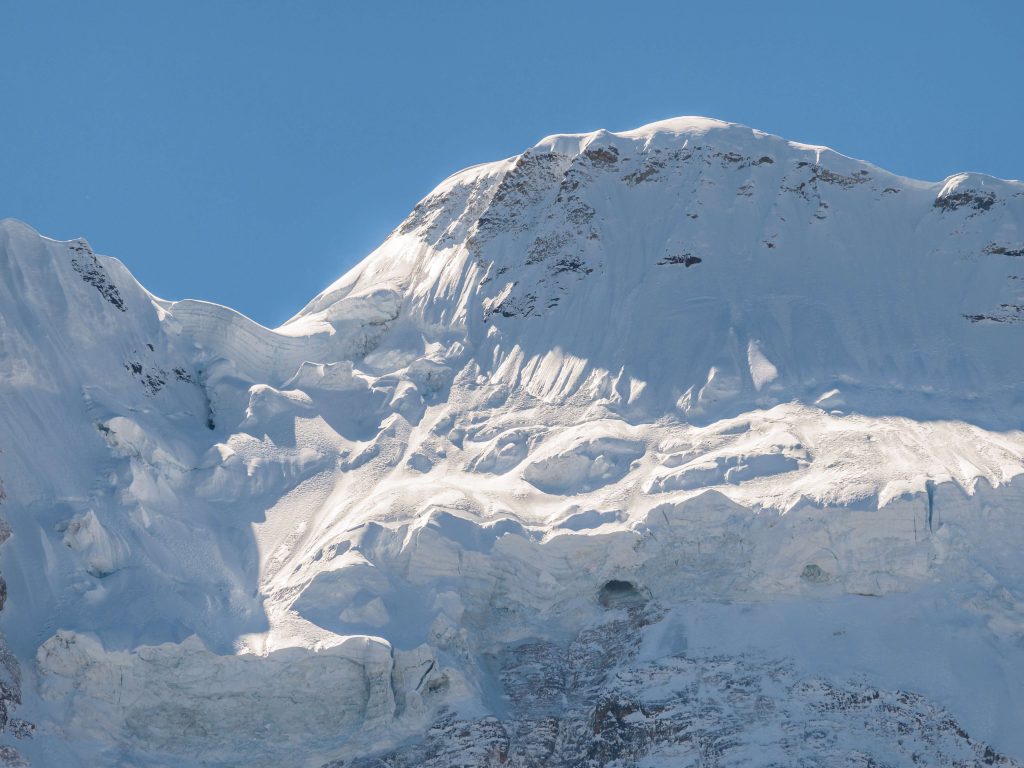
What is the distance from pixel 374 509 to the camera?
7550 cm

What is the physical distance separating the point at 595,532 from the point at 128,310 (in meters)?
25.4

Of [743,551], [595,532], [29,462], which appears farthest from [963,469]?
[29,462]

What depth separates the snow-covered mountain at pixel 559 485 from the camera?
6531 centimetres

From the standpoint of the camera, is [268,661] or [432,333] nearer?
[268,661]

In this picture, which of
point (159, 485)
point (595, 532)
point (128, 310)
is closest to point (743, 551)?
point (595, 532)

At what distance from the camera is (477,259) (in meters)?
94.7

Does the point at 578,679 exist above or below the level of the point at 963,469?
below

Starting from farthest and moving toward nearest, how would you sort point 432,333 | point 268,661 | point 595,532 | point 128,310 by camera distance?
point 432,333, point 128,310, point 595,532, point 268,661

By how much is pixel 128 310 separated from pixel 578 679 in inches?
1154

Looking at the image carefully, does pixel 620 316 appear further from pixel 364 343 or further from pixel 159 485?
pixel 159 485

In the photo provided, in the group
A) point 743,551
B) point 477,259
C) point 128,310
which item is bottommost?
point 743,551

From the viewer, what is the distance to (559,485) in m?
77.2

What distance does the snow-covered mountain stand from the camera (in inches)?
2571

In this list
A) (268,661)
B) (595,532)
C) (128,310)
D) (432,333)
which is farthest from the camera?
(432,333)
